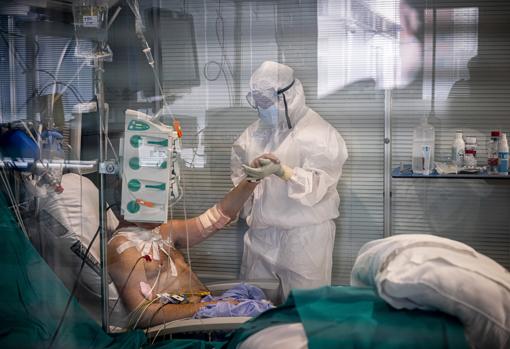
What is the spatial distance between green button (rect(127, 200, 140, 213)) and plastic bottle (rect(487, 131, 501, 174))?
1.44 meters

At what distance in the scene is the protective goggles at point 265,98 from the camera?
2531 millimetres

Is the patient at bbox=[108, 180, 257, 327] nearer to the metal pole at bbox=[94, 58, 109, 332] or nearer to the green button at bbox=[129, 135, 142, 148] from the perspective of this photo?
the metal pole at bbox=[94, 58, 109, 332]

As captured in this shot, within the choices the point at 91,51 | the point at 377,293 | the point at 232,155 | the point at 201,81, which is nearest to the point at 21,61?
the point at 91,51

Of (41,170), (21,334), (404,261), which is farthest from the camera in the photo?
(41,170)

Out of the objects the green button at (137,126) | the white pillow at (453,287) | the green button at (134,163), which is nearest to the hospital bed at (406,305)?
the white pillow at (453,287)

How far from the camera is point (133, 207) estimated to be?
2.53 metres

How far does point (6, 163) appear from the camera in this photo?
2447mm

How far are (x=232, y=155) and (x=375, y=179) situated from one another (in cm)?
62

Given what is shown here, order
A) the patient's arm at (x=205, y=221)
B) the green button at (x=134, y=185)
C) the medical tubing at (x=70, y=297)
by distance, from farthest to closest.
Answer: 1. the patient's arm at (x=205, y=221)
2. the green button at (x=134, y=185)
3. the medical tubing at (x=70, y=297)

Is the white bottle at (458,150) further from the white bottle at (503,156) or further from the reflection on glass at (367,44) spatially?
the reflection on glass at (367,44)

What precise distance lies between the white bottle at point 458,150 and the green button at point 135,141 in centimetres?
129

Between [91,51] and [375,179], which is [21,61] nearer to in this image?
[91,51]

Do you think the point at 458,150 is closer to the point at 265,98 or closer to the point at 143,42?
the point at 265,98

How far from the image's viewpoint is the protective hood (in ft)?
8.29
